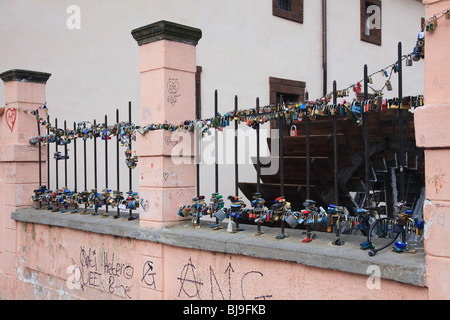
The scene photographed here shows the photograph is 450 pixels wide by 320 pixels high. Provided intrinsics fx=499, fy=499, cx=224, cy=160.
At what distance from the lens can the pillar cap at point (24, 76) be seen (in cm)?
641

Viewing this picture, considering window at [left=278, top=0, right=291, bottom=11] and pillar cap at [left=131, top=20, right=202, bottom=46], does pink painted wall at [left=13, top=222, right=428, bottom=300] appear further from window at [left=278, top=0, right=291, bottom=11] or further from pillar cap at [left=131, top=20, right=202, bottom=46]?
window at [left=278, top=0, right=291, bottom=11]

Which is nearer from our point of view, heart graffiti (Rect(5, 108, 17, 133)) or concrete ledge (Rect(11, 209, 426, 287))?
concrete ledge (Rect(11, 209, 426, 287))

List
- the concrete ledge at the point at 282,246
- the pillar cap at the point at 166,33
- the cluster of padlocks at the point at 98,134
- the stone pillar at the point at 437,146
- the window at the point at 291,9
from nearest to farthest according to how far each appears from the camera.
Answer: the stone pillar at the point at 437,146, the concrete ledge at the point at 282,246, the pillar cap at the point at 166,33, the cluster of padlocks at the point at 98,134, the window at the point at 291,9

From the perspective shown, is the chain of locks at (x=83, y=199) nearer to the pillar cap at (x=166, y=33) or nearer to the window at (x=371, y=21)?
the pillar cap at (x=166, y=33)

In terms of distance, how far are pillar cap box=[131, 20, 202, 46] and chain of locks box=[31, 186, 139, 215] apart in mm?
1573

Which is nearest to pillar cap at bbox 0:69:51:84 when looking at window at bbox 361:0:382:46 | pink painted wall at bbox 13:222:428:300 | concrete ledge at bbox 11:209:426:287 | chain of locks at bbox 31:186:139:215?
chain of locks at bbox 31:186:139:215

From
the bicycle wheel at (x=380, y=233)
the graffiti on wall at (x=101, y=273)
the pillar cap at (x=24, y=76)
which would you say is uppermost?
the pillar cap at (x=24, y=76)

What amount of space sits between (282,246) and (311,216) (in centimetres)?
33

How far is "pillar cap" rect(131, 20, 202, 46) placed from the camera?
4.46 m

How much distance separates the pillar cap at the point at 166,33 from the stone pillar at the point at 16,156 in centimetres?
249

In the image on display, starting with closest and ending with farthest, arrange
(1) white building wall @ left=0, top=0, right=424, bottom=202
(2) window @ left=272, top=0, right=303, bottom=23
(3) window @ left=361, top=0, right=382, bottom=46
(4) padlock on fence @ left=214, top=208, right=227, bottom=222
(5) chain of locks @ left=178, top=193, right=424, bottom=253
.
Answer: (5) chain of locks @ left=178, top=193, right=424, bottom=253
(4) padlock on fence @ left=214, top=208, right=227, bottom=222
(1) white building wall @ left=0, top=0, right=424, bottom=202
(2) window @ left=272, top=0, right=303, bottom=23
(3) window @ left=361, top=0, right=382, bottom=46

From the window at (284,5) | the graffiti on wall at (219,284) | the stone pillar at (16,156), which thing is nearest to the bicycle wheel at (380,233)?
the graffiti on wall at (219,284)
